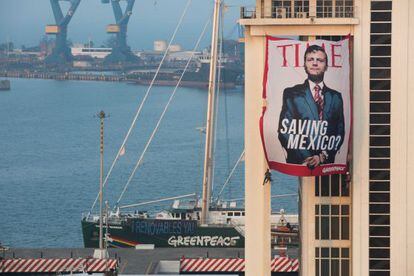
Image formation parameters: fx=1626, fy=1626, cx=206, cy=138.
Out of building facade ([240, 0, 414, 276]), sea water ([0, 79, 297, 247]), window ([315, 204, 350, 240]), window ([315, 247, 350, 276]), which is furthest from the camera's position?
sea water ([0, 79, 297, 247])

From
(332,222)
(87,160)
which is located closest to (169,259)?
(332,222)

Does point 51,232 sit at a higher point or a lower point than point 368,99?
lower

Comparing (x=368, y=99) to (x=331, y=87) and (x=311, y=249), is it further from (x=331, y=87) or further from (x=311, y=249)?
(x=311, y=249)

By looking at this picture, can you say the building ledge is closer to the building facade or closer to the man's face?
the building facade

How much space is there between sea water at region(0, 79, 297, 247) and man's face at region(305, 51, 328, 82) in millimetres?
34242

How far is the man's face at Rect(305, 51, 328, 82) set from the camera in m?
32.0

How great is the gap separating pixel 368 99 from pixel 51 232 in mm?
38257

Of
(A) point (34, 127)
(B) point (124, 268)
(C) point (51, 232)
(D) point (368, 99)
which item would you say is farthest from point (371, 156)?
(A) point (34, 127)

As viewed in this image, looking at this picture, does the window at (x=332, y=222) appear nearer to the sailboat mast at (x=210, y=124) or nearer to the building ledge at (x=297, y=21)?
the building ledge at (x=297, y=21)

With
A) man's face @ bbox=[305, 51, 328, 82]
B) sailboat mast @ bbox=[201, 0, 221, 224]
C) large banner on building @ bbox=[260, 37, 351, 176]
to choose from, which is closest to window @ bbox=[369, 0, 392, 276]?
large banner on building @ bbox=[260, 37, 351, 176]

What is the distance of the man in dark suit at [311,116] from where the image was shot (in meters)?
31.9

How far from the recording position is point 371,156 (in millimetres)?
32656

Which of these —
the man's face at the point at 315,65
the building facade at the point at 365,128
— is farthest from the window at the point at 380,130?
the man's face at the point at 315,65

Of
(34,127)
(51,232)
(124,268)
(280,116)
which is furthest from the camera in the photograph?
(34,127)
